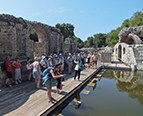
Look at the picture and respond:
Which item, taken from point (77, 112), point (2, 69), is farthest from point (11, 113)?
point (2, 69)

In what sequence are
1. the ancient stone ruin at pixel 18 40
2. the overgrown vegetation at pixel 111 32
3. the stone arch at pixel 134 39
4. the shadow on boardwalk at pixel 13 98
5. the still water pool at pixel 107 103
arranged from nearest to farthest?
the shadow on boardwalk at pixel 13 98 → the still water pool at pixel 107 103 → the ancient stone ruin at pixel 18 40 → the stone arch at pixel 134 39 → the overgrown vegetation at pixel 111 32

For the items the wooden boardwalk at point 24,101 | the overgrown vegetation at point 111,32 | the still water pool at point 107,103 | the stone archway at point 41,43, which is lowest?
the still water pool at point 107,103

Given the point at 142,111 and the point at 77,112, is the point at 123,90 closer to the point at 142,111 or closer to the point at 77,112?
the point at 142,111

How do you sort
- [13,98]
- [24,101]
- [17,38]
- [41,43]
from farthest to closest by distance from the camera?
[41,43]
[17,38]
[13,98]
[24,101]

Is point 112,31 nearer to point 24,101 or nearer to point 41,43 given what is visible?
point 41,43

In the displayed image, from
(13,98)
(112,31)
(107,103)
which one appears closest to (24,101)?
(13,98)

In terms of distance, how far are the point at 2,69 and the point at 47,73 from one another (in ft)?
9.21

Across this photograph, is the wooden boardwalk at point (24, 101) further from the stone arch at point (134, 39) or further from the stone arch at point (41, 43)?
the stone arch at point (134, 39)

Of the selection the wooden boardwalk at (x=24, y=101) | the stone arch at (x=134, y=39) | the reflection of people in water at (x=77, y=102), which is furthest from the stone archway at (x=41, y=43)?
the stone arch at (x=134, y=39)

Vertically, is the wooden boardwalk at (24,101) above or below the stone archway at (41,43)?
below

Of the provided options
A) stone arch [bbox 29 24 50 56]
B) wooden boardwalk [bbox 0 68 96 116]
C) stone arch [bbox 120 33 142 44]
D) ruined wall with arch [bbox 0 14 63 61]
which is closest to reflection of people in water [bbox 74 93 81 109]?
wooden boardwalk [bbox 0 68 96 116]

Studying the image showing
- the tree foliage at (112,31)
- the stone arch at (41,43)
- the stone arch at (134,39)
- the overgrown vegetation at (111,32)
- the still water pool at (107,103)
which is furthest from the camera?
the tree foliage at (112,31)

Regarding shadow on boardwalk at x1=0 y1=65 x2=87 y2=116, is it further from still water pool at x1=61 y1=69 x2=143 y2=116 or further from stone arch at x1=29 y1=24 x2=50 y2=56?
stone arch at x1=29 y1=24 x2=50 y2=56

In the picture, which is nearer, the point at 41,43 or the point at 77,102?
the point at 77,102
